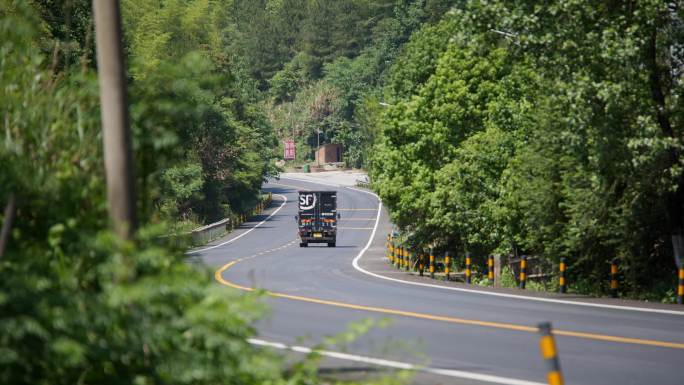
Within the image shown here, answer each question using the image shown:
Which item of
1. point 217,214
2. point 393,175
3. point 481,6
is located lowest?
point 217,214

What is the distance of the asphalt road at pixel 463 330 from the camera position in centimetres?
1314

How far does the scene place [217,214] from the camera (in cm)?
8494

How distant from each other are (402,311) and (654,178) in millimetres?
6259

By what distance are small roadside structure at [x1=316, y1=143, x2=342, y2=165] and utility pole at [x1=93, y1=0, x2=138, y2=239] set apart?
508 ft

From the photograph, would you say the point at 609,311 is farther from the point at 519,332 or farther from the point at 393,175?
the point at 393,175

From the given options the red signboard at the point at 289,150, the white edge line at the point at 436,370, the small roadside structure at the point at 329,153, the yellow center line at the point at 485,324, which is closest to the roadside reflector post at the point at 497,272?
the yellow center line at the point at 485,324

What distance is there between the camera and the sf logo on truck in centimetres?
6488

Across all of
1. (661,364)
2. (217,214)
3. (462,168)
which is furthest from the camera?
(217,214)

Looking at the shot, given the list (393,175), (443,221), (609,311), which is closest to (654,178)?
(609,311)

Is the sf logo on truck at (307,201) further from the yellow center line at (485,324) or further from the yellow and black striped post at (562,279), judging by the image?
the yellow and black striped post at (562,279)

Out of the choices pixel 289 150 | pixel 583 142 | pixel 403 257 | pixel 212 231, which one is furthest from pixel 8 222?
pixel 289 150

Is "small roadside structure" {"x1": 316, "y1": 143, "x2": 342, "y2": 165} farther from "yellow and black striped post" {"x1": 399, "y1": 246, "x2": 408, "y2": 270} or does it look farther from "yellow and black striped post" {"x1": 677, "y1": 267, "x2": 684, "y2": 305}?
"yellow and black striped post" {"x1": 677, "y1": 267, "x2": 684, "y2": 305}

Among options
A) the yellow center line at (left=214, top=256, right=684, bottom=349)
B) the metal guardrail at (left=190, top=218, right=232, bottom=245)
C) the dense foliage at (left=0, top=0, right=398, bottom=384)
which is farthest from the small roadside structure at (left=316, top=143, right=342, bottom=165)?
the dense foliage at (left=0, top=0, right=398, bottom=384)

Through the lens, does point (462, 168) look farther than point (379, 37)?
No
